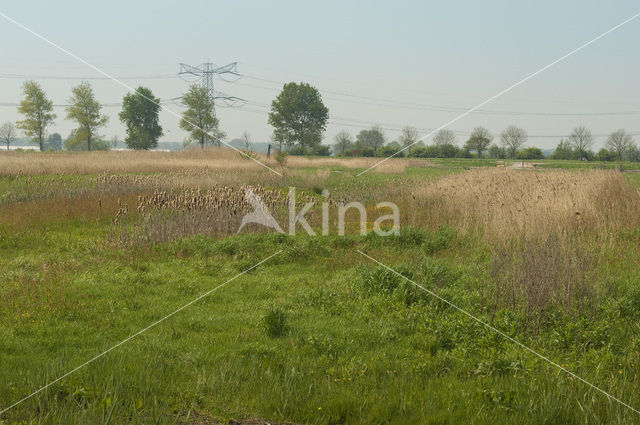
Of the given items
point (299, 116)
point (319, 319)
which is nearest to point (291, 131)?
point (299, 116)

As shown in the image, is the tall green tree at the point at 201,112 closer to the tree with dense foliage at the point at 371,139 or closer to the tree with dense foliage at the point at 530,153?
the tree with dense foliage at the point at 371,139

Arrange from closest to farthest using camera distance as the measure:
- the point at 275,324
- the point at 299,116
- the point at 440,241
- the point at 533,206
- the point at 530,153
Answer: the point at 275,324, the point at 440,241, the point at 533,206, the point at 299,116, the point at 530,153

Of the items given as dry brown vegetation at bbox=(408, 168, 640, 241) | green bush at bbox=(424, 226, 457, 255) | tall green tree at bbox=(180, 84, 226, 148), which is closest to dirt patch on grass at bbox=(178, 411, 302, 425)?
green bush at bbox=(424, 226, 457, 255)

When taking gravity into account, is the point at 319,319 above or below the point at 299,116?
below

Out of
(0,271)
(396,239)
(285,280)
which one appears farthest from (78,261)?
(396,239)

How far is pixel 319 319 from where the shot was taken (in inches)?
305

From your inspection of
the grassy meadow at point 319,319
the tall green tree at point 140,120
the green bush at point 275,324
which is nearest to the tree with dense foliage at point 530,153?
the tall green tree at point 140,120

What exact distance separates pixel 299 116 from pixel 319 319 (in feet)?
126

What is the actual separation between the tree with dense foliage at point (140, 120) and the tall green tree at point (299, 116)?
1970 cm

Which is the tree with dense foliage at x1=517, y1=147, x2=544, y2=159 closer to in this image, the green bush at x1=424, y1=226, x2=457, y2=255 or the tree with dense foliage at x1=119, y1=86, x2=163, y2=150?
the tree with dense foliage at x1=119, y1=86, x2=163, y2=150

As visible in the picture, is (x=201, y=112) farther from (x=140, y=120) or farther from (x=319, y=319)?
(x=319, y=319)

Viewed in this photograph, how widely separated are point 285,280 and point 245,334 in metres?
3.11

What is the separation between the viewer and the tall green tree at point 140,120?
223ft

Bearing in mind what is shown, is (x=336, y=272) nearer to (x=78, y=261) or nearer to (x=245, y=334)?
(x=245, y=334)
